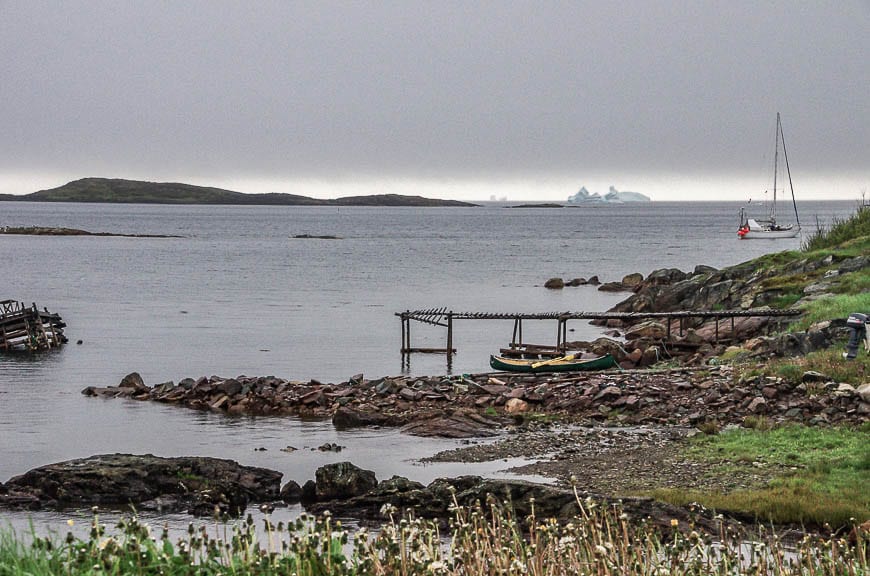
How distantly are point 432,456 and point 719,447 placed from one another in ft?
20.1

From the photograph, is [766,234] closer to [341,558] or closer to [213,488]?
[213,488]

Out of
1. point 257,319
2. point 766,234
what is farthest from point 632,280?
point 766,234

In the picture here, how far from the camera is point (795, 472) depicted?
1814cm

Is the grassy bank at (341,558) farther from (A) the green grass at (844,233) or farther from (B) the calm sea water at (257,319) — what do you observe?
(A) the green grass at (844,233)

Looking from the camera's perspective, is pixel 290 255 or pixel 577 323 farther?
pixel 290 255

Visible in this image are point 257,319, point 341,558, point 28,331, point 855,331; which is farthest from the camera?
point 257,319

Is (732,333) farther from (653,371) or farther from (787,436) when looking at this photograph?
(787,436)

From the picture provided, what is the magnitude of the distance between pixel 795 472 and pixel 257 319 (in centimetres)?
4404

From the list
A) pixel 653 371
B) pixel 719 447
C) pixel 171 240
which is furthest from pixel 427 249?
pixel 719 447

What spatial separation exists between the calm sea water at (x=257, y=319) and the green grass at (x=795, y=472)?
540 centimetres

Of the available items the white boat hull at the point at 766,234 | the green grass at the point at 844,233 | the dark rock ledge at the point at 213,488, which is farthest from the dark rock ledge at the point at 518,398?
the white boat hull at the point at 766,234

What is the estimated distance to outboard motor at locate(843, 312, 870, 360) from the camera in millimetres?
24734

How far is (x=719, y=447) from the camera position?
2075cm

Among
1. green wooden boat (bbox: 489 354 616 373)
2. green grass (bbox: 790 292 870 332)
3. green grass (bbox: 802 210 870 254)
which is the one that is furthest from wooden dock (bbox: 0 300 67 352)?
green grass (bbox: 802 210 870 254)
